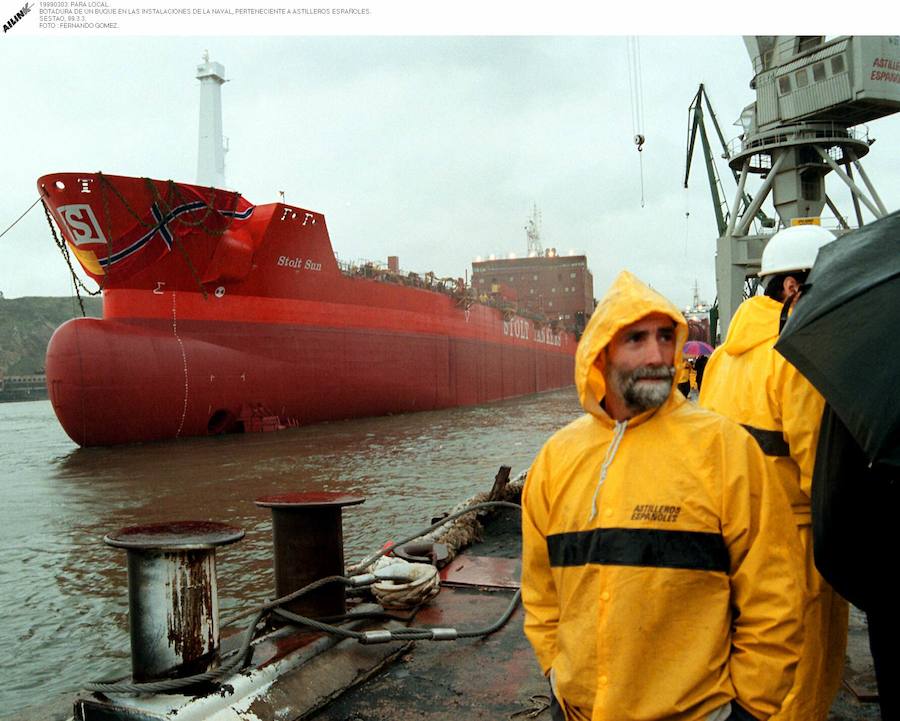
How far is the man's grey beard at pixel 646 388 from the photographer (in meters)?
1.56

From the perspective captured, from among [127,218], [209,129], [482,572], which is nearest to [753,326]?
[482,572]

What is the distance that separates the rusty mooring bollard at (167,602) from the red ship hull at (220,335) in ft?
40.2

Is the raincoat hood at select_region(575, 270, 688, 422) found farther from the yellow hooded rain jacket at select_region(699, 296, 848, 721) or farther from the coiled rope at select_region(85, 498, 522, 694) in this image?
→ the coiled rope at select_region(85, 498, 522, 694)

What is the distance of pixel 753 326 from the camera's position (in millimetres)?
2367

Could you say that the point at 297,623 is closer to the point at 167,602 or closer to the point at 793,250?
the point at 167,602

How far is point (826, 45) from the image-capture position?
18.4 meters

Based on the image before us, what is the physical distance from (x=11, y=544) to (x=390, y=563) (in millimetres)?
5526

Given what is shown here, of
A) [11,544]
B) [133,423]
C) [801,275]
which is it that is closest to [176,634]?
[801,275]

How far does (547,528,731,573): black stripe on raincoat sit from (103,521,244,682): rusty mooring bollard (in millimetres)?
1509

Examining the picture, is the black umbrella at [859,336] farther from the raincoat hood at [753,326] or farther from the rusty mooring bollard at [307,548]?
the rusty mooring bollard at [307,548]

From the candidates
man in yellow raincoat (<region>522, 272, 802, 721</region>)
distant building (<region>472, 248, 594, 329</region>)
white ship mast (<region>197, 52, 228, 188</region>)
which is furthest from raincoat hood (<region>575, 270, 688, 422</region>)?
distant building (<region>472, 248, 594, 329</region>)

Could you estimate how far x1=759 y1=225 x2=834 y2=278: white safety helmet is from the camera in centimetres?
258

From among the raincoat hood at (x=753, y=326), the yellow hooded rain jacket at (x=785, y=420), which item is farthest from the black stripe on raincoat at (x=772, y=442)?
the raincoat hood at (x=753, y=326)

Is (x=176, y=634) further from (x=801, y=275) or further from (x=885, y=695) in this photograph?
(x=801, y=275)
